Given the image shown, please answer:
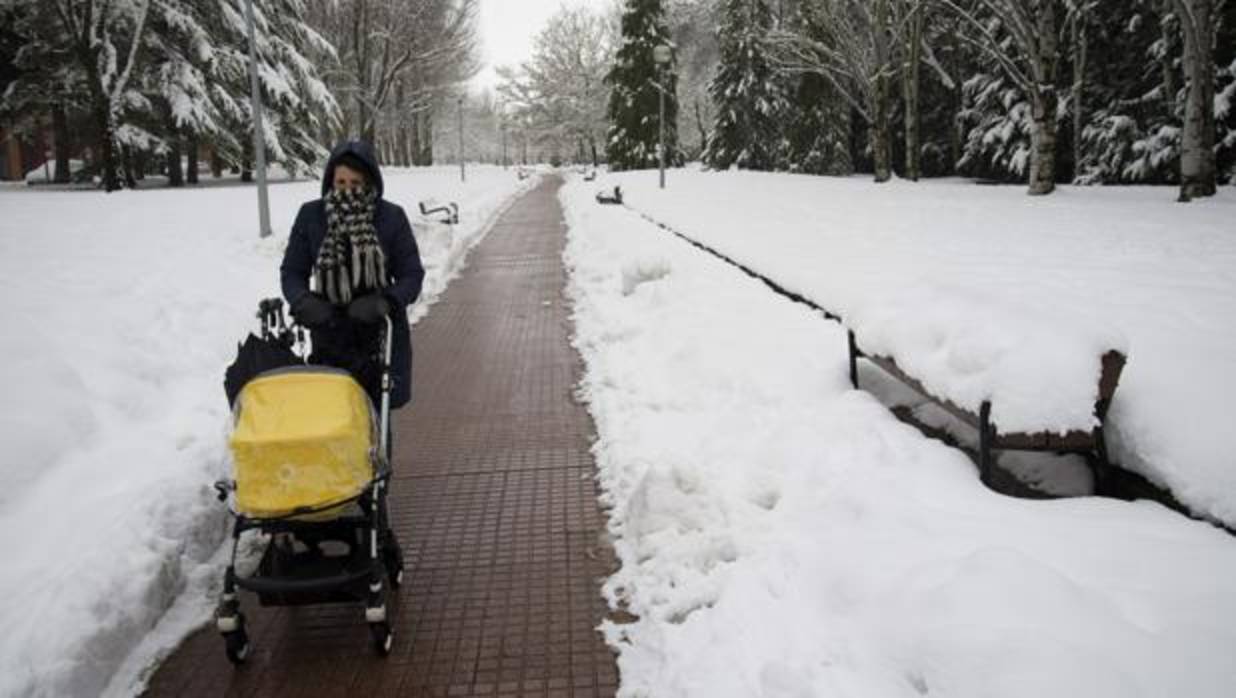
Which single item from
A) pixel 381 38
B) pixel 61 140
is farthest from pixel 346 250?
pixel 381 38

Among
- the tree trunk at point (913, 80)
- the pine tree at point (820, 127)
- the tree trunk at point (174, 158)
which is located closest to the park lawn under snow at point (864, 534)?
the tree trunk at point (913, 80)

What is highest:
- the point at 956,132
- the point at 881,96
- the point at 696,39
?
the point at 696,39

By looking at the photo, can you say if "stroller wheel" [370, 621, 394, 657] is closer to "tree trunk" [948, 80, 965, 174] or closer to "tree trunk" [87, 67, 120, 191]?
"tree trunk" [87, 67, 120, 191]

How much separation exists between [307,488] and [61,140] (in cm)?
3509

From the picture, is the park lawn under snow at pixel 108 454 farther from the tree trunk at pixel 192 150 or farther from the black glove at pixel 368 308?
the tree trunk at pixel 192 150

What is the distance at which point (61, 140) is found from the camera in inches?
1235

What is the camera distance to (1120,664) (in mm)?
2391

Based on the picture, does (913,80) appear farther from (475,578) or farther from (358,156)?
(475,578)

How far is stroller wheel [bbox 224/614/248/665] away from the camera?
3.47 metres

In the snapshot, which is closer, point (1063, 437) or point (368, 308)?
point (1063, 437)

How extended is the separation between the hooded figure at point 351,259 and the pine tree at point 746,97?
1656 inches

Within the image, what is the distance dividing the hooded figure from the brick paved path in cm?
108

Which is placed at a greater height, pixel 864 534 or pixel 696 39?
pixel 696 39

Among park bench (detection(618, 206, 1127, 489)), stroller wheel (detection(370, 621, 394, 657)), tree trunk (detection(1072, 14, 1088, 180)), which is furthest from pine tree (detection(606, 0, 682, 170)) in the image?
stroller wheel (detection(370, 621, 394, 657))
